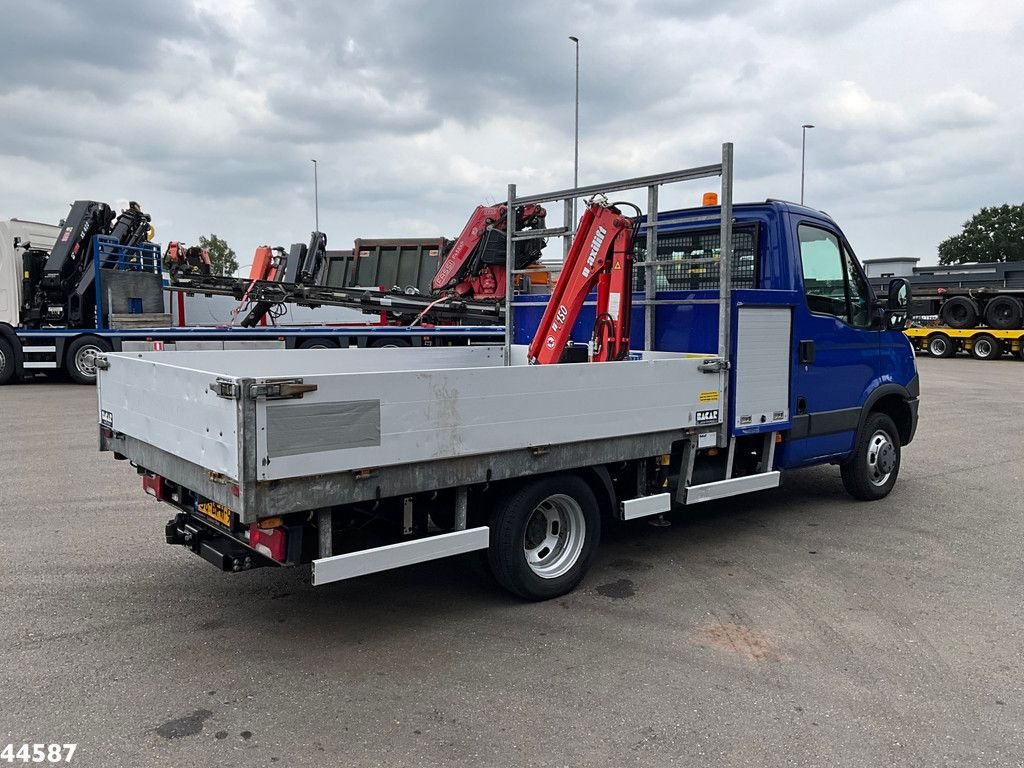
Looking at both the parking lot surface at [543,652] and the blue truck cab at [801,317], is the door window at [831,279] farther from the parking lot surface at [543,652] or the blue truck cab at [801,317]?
the parking lot surface at [543,652]

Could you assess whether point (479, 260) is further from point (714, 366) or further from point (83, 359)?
point (714, 366)

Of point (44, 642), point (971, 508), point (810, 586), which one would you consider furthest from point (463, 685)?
point (971, 508)

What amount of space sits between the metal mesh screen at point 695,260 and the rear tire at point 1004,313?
27282 mm

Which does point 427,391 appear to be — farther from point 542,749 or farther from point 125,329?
point 125,329

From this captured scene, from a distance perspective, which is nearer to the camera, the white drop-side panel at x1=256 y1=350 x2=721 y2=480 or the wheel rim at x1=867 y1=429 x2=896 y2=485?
the white drop-side panel at x1=256 y1=350 x2=721 y2=480

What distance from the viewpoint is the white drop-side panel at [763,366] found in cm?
564

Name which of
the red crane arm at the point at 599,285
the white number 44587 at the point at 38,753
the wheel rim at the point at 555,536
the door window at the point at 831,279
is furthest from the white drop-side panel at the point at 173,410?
the door window at the point at 831,279

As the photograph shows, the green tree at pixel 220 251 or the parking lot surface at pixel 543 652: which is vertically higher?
the green tree at pixel 220 251

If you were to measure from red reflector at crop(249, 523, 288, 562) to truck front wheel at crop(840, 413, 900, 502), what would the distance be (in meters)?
5.19

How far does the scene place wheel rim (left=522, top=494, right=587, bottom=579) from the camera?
4.88 meters

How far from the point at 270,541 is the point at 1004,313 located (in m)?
31.3

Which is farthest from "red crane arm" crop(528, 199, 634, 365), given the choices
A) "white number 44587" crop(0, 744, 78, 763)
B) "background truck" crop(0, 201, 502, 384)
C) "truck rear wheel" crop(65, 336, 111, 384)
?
"truck rear wheel" crop(65, 336, 111, 384)

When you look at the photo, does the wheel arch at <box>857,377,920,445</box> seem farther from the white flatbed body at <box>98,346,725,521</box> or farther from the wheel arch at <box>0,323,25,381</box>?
the wheel arch at <box>0,323,25,381</box>

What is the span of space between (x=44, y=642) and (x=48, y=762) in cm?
124
